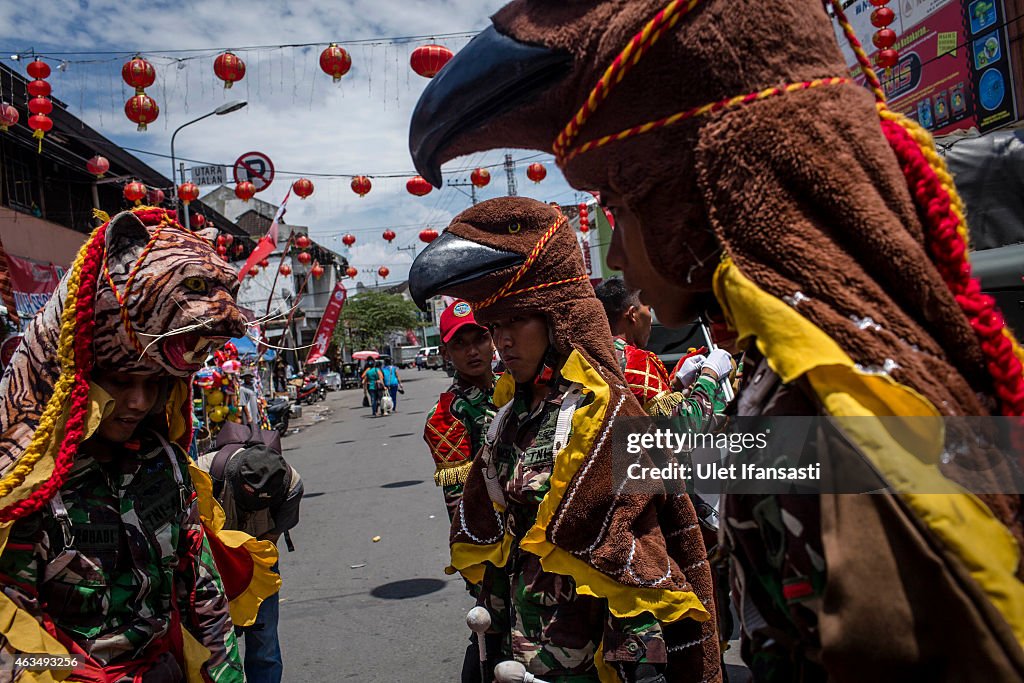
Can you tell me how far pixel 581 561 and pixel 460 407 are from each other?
63.4 inches

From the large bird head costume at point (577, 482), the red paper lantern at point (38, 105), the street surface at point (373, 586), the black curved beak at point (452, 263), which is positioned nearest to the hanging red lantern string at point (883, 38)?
the street surface at point (373, 586)

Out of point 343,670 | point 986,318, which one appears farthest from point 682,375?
point 986,318

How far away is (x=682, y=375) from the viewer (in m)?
4.20

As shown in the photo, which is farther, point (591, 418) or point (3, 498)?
point (591, 418)

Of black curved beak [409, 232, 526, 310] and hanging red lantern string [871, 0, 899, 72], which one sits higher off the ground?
hanging red lantern string [871, 0, 899, 72]

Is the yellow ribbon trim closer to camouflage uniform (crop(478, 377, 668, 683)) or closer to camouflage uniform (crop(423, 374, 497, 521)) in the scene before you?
camouflage uniform (crop(478, 377, 668, 683))

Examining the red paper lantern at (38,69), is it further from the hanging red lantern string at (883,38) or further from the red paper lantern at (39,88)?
the hanging red lantern string at (883,38)

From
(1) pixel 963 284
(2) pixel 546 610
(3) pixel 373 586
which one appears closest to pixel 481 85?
(1) pixel 963 284

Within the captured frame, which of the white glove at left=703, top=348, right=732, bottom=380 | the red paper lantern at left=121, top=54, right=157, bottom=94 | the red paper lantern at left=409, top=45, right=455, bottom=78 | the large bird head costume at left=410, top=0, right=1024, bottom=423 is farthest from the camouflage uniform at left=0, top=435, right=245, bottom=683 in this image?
the red paper lantern at left=121, top=54, right=157, bottom=94

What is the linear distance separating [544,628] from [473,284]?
1.04 metres

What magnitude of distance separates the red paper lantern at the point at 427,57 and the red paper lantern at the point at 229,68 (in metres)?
2.27

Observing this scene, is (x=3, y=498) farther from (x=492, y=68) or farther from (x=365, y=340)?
(x=365, y=340)

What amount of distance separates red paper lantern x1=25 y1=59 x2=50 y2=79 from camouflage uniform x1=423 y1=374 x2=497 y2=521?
8315mm

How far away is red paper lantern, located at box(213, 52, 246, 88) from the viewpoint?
27.5ft
